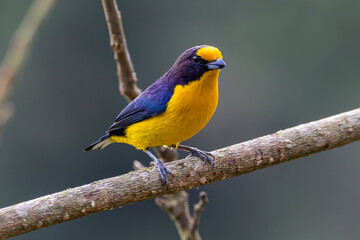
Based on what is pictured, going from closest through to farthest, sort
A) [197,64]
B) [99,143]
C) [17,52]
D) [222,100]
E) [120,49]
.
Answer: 1. [17,52]
2. [197,64]
3. [120,49]
4. [99,143]
5. [222,100]

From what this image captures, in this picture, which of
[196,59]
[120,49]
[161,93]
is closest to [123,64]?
[120,49]

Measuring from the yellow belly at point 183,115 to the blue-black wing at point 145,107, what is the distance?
2.2 inches

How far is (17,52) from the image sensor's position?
2.94 metres

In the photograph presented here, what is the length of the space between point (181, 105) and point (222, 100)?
62.1 ft

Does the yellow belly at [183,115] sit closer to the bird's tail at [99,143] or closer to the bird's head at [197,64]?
the bird's head at [197,64]

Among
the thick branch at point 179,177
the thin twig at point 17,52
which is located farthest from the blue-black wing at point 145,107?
the thin twig at point 17,52

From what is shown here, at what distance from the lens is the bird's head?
4691 millimetres

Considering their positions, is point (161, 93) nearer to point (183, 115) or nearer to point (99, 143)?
point (183, 115)

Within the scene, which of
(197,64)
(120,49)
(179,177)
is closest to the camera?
(179,177)

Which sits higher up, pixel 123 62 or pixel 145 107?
pixel 123 62

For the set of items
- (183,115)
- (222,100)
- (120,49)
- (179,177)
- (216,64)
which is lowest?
(222,100)

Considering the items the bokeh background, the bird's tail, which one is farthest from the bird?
the bokeh background

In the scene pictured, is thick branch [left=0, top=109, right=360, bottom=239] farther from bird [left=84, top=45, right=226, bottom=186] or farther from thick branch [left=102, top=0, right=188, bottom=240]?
thick branch [left=102, top=0, right=188, bottom=240]

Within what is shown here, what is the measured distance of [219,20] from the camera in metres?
25.0
